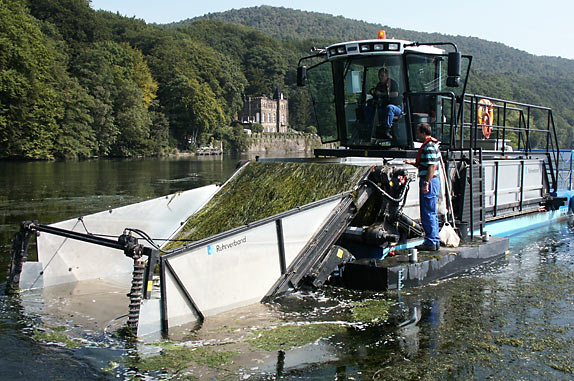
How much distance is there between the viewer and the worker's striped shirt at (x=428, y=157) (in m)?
9.00

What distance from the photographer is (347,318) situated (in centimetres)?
709

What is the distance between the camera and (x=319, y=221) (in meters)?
8.19

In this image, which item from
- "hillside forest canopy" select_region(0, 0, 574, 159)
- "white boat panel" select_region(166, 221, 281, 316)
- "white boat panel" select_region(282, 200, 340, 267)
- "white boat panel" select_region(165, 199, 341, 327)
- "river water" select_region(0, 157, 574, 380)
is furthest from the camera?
"hillside forest canopy" select_region(0, 0, 574, 159)

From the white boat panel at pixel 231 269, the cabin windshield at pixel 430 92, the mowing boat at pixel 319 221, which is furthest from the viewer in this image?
the cabin windshield at pixel 430 92

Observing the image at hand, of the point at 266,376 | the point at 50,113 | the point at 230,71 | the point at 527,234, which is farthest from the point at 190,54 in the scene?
the point at 266,376

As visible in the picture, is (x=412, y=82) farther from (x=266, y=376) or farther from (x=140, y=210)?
(x=266, y=376)

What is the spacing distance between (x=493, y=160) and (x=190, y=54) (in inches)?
3861

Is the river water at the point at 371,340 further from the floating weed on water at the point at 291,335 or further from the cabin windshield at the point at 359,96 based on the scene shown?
the cabin windshield at the point at 359,96

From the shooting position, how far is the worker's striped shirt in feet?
29.5

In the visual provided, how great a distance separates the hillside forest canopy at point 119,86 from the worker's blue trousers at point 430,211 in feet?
148

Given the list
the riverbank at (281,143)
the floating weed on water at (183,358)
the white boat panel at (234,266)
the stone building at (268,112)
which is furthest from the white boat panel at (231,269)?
the stone building at (268,112)

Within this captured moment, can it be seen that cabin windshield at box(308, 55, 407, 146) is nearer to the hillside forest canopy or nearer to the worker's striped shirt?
the worker's striped shirt

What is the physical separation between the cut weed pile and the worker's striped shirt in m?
0.95

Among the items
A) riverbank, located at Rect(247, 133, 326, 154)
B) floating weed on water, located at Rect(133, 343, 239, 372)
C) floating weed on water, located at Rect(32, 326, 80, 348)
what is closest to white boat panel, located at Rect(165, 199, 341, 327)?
floating weed on water, located at Rect(133, 343, 239, 372)
